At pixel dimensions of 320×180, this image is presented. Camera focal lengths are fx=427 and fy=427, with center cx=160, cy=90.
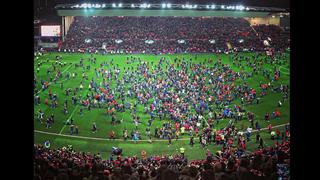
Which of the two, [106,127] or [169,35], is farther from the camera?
[169,35]

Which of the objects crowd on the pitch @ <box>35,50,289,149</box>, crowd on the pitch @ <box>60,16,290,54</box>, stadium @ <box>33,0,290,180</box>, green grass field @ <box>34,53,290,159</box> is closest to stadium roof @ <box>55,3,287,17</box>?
stadium @ <box>33,0,290,180</box>

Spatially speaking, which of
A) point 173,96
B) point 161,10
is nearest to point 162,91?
point 173,96

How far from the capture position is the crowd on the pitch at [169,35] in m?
62.4

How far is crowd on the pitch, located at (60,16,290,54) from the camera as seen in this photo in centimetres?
6238

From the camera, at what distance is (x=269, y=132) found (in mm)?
27141

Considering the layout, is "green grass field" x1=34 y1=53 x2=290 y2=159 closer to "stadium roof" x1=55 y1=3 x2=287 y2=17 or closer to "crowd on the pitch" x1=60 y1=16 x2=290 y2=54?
"crowd on the pitch" x1=60 y1=16 x2=290 y2=54

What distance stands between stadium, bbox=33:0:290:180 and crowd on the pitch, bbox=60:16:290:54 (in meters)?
A: 0.17

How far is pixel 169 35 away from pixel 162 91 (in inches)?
1289

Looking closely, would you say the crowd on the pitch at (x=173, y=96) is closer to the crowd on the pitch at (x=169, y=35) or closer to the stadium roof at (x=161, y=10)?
the crowd on the pitch at (x=169, y=35)

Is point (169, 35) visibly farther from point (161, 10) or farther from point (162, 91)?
point (162, 91)

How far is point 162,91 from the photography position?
3650cm

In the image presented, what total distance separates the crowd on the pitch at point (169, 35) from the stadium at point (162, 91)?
17 centimetres

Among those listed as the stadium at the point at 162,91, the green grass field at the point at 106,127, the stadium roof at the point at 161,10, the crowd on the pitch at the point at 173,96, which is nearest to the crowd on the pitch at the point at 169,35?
the stadium at the point at 162,91

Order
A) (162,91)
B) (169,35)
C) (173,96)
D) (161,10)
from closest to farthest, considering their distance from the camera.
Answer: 1. (173,96)
2. (162,91)
3. (161,10)
4. (169,35)
